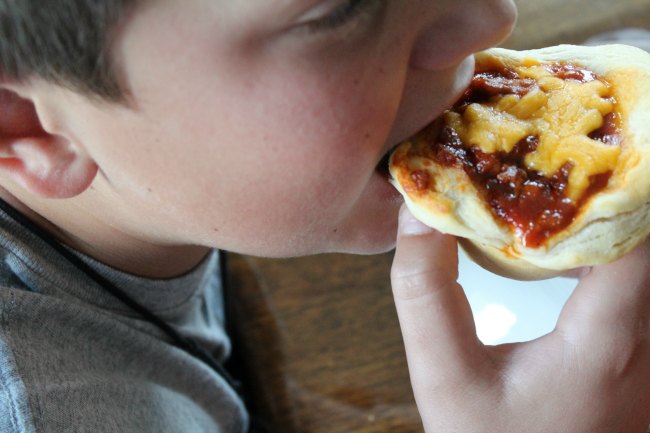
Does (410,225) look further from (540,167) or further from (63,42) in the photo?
(63,42)

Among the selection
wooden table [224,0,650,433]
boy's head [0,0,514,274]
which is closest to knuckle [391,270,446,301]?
boy's head [0,0,514,274]

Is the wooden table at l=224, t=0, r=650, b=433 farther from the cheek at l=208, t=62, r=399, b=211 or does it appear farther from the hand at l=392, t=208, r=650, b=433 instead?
the cheek at l=208, t=62, r=399, b=211

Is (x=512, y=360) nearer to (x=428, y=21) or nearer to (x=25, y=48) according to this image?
(x=428, y=21)

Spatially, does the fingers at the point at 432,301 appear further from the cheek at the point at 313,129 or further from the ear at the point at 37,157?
the ear at the point at 37,157

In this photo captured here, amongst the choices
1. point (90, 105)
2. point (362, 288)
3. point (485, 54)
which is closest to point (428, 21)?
point (485, 54)

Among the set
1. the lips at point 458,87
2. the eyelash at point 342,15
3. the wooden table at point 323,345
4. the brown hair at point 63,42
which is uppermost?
the brown hair at point 63,42

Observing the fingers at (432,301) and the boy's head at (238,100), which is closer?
the boy's head at (238,100)

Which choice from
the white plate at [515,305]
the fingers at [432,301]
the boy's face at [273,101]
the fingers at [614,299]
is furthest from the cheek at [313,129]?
the white plate at [515,305]

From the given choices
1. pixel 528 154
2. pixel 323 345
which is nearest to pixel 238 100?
pixel 528 154
